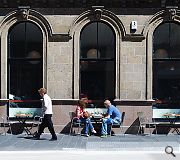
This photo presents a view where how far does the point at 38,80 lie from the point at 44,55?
3.22ft

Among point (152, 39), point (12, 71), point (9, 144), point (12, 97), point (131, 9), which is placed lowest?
point (9, 144)

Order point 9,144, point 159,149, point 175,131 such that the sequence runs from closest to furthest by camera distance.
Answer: point 159,149 < point 9,144 < point 175,131

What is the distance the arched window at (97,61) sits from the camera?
1447 cm

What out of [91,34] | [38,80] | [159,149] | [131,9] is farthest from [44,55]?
[159,149]

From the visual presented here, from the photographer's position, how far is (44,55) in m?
14.3

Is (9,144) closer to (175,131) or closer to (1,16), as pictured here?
(1,16)

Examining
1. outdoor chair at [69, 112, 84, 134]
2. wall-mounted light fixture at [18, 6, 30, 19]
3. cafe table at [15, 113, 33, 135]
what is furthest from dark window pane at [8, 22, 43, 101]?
outdoor chair at [69, 112, 84, 134]

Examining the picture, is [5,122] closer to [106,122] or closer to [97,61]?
[106,122]

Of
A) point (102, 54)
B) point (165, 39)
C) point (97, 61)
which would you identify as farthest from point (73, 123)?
point (165, 39)

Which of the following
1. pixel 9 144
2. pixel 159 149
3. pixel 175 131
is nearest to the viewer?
pixel 159 149

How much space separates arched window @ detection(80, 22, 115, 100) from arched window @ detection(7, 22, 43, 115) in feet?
5.36

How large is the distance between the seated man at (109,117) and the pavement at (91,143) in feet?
1.13

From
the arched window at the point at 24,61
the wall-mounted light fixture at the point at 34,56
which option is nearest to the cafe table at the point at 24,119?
the arched window at the point at 24,61

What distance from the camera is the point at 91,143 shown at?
11.8 m
